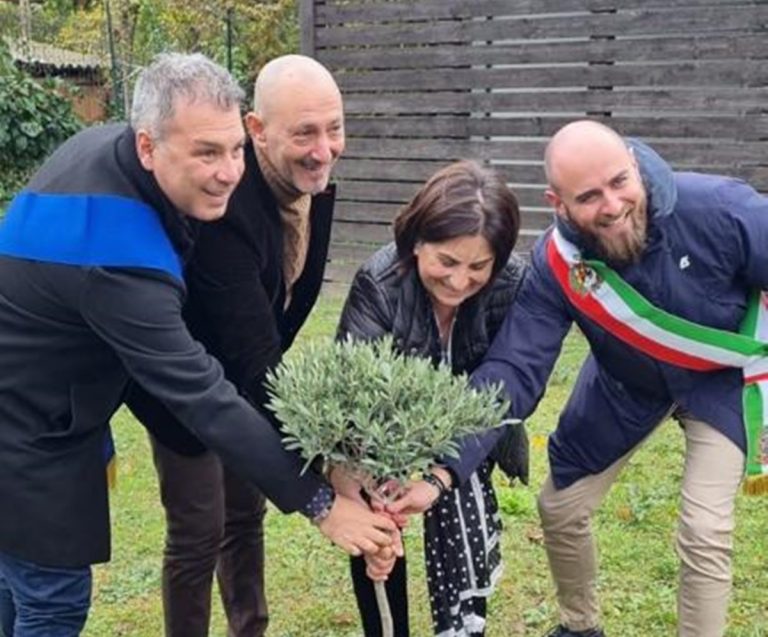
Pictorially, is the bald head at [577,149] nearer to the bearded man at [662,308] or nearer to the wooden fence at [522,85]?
the bearded man at [662,308]

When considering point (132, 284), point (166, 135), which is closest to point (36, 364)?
point (132, 284)

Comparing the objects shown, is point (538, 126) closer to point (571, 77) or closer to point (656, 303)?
point (571, 77)

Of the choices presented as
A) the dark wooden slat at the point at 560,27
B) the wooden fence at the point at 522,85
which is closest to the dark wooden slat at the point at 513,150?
the wooden fence at the point at 522,85

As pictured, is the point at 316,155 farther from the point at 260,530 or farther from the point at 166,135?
the point at 260,530

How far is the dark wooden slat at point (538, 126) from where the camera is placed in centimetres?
804

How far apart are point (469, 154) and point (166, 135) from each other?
7.06m

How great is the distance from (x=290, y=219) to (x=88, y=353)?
2.37 feet

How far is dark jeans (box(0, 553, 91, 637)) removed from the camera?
2619 mm

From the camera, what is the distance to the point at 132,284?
2.31m

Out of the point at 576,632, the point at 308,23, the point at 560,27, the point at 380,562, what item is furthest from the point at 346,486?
the point at 308,23

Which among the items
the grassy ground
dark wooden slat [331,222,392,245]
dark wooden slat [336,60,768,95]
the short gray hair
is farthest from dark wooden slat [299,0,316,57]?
A: the short gray hair

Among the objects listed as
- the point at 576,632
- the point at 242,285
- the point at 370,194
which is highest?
the point at 242,285

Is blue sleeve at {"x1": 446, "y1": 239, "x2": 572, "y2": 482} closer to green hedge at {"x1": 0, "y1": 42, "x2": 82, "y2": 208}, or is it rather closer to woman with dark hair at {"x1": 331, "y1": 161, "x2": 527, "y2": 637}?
woman with dark hair at {"x1": 331, "y1": 161, "x2": 527, "y2": 637}

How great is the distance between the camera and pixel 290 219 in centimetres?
297
